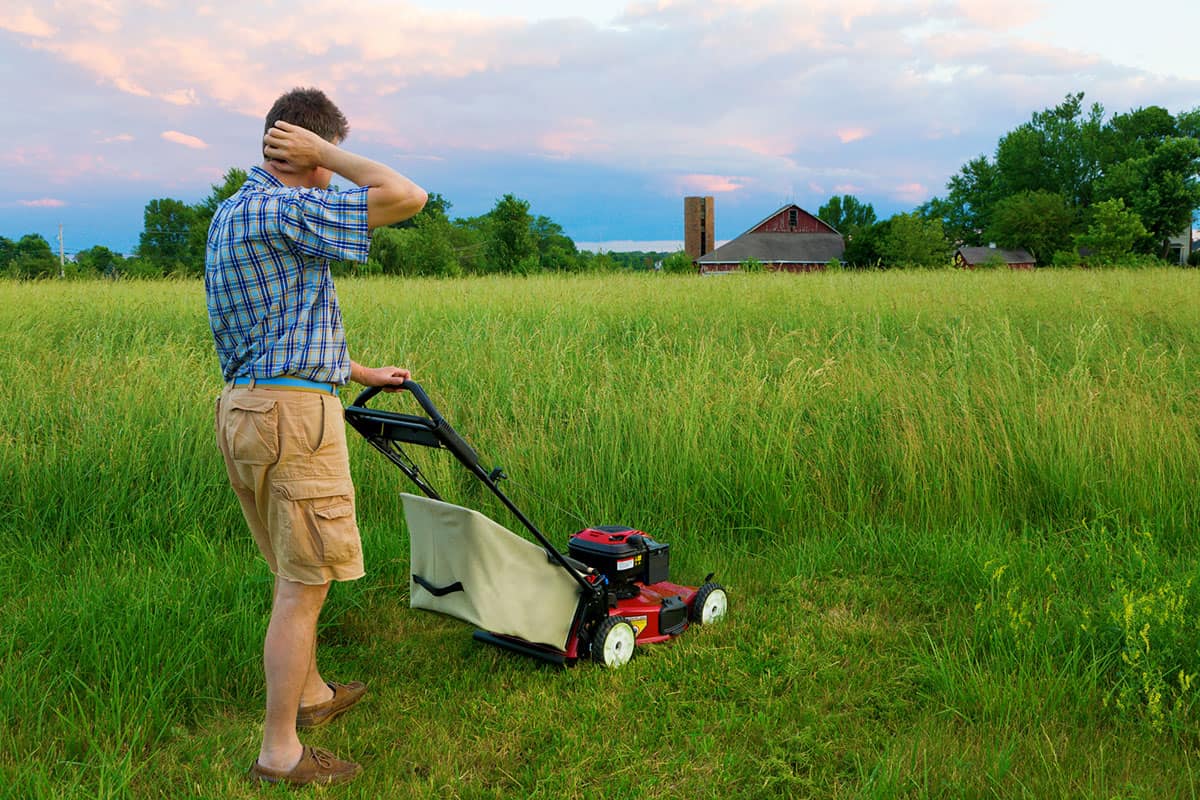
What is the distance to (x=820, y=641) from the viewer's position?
11.8 feet

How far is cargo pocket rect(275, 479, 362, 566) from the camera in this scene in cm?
254

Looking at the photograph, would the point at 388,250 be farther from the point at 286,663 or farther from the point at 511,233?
the point at 286,663

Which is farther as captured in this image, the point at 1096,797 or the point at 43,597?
the point at 43,597

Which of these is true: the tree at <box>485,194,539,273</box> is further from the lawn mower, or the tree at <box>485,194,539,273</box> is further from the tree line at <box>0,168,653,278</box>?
the lawn mower

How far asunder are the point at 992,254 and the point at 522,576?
2207 inches

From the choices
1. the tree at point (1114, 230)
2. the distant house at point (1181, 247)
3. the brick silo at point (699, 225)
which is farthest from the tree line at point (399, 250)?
the distant house at point (1181, 247)

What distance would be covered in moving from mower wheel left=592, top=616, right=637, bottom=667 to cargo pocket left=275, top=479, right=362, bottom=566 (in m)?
1.14

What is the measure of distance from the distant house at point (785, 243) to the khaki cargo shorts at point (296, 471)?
6014 cm

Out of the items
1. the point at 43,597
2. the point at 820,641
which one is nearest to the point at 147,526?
the point at 43,597

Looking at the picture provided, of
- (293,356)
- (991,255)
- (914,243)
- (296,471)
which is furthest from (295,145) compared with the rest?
(991,255)

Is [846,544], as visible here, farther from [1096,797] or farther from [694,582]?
[1096,797]

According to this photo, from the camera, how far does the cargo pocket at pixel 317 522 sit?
8.33 ft

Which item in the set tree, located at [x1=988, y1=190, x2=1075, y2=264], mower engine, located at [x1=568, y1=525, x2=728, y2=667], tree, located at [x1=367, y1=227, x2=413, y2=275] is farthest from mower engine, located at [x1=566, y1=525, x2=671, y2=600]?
tree, located at [x1=988, y1=190, x2=1075, y2=264]

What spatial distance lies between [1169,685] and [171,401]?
5.31 metres
